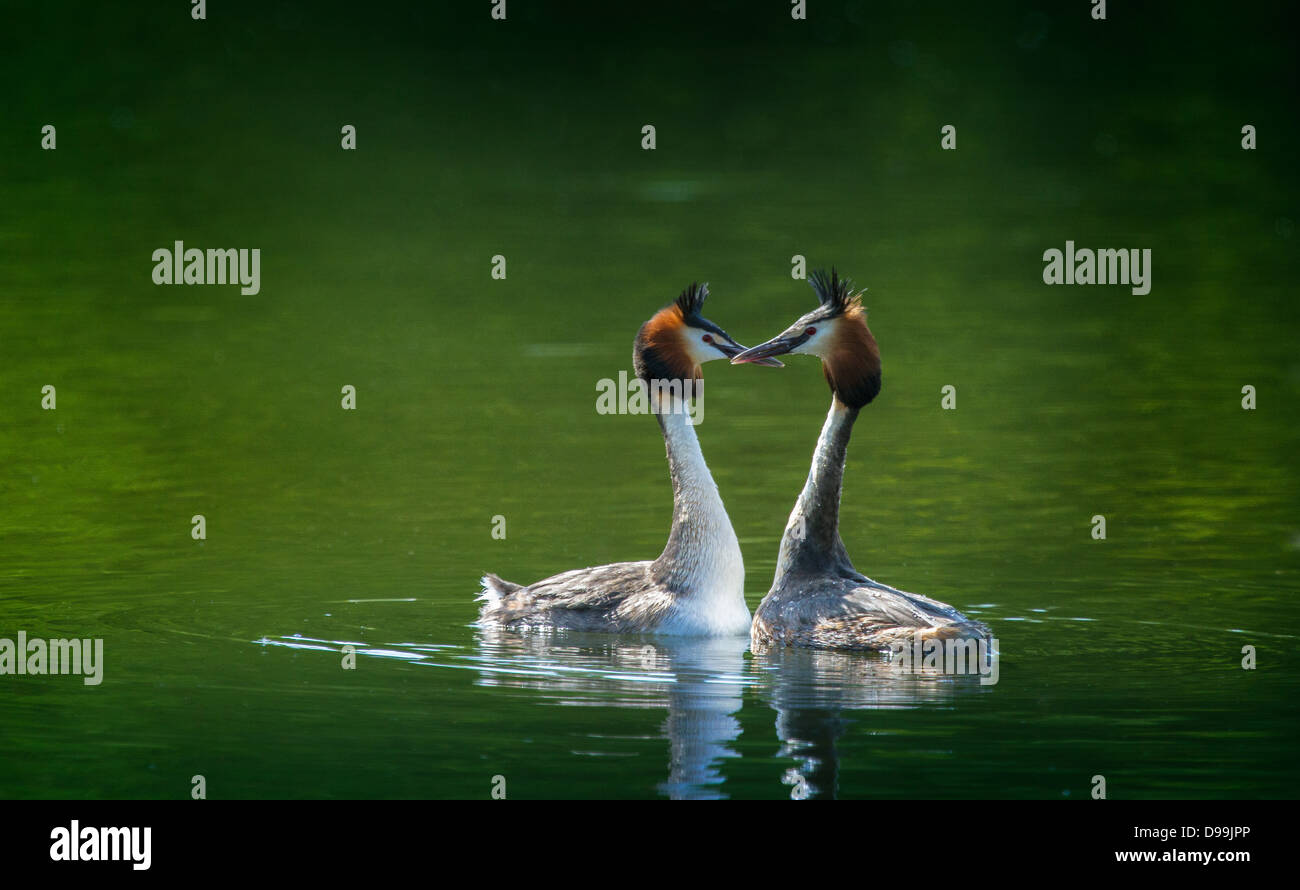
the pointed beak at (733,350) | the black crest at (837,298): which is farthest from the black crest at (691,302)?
the black crest at (837,298)

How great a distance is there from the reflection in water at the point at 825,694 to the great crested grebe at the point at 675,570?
1.06 m

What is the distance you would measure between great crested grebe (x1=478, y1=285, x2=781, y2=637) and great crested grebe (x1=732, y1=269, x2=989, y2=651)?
1.13 ft

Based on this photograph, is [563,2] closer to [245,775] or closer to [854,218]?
[854,218]

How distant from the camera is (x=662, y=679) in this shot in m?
12.6

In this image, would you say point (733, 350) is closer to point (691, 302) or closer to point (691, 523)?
point (691, 302)

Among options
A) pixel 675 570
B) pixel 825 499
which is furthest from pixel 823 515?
pixel 675 570

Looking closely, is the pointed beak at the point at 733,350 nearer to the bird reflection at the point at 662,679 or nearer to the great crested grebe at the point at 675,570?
the great crested grebe at the point at 675,570

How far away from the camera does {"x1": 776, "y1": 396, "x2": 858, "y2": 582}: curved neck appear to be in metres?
14.1

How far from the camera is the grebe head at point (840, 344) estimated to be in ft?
46.0

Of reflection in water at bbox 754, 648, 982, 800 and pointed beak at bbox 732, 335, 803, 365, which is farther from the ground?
pointed beak at bbox 732, 335, 803, 365

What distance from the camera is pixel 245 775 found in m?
10.7

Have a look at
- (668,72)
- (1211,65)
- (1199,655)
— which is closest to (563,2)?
(668,72)

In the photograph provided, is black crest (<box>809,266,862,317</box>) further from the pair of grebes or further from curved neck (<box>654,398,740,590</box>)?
curved neck (<box>654,398,740,590</box>)

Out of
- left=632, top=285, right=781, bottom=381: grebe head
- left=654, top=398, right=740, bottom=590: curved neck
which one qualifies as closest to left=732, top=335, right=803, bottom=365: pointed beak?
left=632, top=285, right=781, bottom=381: grebe head
